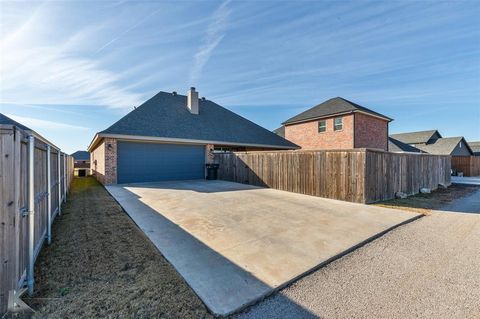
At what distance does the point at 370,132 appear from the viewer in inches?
688

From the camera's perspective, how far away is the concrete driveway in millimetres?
2602

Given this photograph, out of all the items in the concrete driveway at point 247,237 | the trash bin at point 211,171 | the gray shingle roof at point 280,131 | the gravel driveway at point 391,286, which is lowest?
the gravel driveway at point 391,286

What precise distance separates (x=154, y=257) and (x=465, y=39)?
1337 centimetres

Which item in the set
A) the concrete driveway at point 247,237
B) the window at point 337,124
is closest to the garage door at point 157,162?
the concrete driveway at point 247,237

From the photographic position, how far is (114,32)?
7.58 m

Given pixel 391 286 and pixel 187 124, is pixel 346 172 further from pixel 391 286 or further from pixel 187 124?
pixel 187 124

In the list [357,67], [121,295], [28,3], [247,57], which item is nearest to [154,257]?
[121,295]

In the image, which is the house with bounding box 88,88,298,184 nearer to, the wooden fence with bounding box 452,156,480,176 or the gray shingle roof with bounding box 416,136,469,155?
the wooden fence with bounding box 452,156,480,176

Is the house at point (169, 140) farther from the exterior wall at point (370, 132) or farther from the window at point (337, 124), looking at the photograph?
the exterior wall at point (370, 132)

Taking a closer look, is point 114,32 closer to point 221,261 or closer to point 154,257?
point 154,257

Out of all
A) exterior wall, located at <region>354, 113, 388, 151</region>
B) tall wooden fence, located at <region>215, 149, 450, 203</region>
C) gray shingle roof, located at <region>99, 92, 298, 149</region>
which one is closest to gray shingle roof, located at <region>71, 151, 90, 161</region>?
gray shingle roof, located at <region>99, 92, 298, 149</region>

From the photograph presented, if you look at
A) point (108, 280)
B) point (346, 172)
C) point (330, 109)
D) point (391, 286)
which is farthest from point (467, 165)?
point (108, 280)

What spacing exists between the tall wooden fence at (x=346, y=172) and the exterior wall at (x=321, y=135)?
5.64 meters

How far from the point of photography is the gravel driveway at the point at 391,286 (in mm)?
2160
